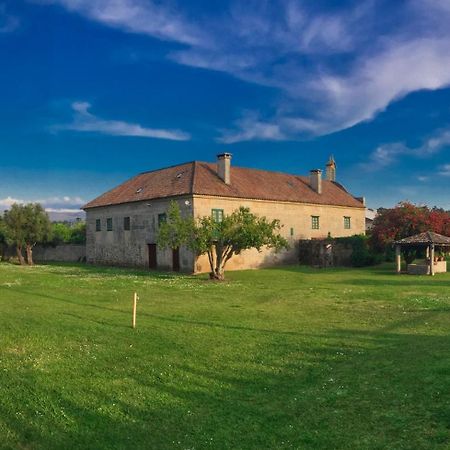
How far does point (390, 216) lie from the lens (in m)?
40.3

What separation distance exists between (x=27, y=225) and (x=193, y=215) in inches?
851

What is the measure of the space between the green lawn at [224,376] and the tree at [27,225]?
110 feet

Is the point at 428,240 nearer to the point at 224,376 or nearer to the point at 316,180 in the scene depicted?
the point at 316,180

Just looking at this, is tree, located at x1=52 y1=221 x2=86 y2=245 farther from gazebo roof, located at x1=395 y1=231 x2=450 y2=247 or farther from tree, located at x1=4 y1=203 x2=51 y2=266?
gazebo roof, located at x1=395 y1=231 x2=450 y2=247

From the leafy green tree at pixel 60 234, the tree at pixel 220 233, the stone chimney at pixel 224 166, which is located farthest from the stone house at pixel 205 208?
the tree at pixel 220 233

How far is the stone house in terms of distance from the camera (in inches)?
1543

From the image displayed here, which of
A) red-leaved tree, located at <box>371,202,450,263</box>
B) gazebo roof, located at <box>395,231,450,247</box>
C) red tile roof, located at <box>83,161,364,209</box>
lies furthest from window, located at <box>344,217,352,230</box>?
gazebo roof, located at <box>395,231,450,247</box>

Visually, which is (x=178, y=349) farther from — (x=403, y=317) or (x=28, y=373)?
(x=403, y=317)

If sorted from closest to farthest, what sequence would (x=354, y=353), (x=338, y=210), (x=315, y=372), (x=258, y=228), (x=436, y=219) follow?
(x=315, y=372)
(x=354, y=353)
(x=258, y=228)
(x=436, y=219)
(x=338, y=210)

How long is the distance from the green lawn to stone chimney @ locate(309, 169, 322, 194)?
31.6 m

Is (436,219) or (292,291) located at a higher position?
(436,219)

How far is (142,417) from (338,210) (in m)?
43.9

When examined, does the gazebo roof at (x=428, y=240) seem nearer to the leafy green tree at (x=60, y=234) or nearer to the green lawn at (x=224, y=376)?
the green lawn at (x=224, y=376)

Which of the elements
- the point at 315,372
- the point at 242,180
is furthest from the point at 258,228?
the point at 315,372
